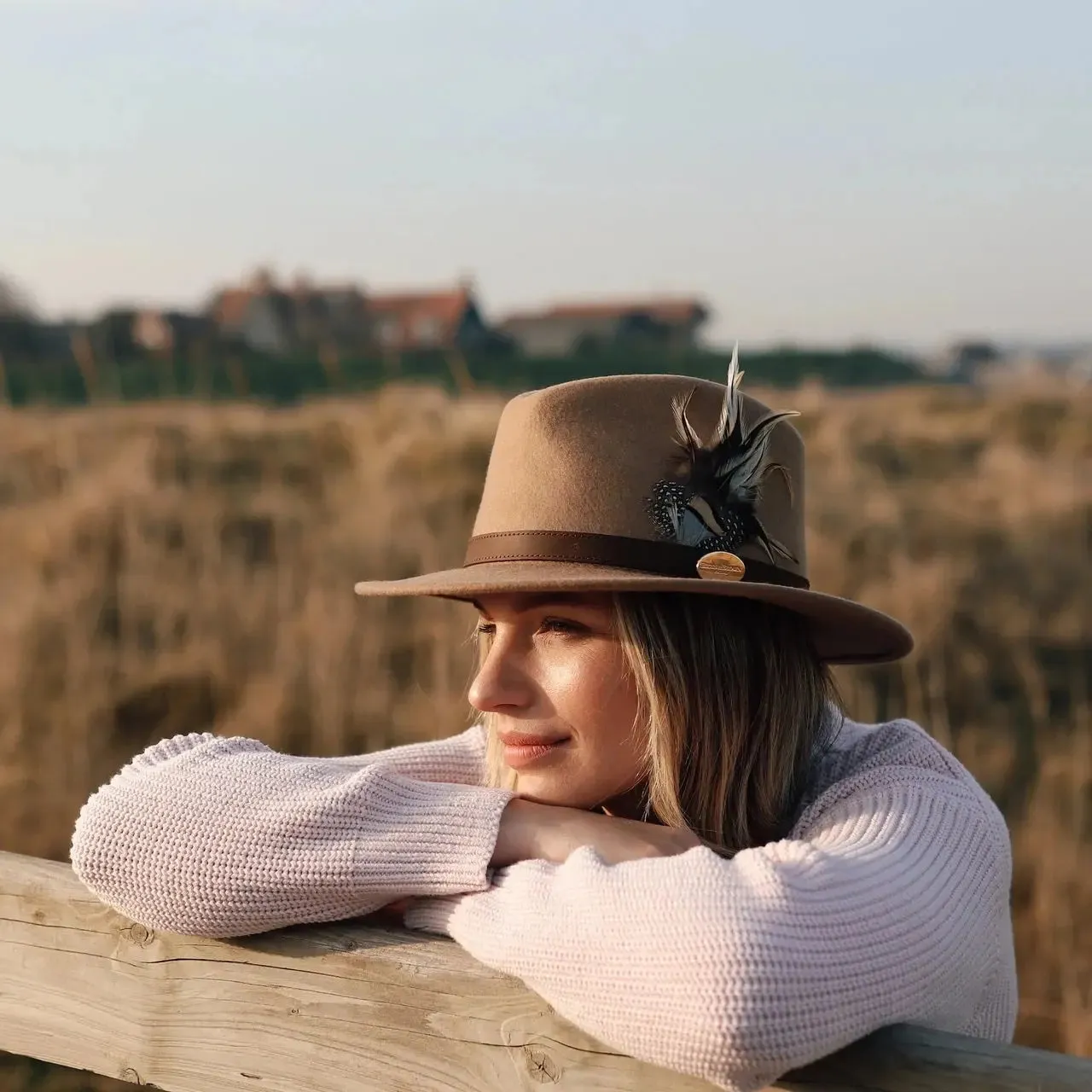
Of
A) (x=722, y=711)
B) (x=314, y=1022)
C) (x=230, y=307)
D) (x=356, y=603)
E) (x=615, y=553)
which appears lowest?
(x=356, y=603)

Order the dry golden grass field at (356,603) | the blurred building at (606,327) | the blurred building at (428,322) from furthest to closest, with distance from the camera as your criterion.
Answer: the blurred building at (606,327)
the blurred building at (428,322)
the dry golden grass field at (356,603)

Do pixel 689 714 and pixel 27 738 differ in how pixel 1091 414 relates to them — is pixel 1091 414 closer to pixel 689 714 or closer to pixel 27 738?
pixel 27 738

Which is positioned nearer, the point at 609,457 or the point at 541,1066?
the point at 541,1066

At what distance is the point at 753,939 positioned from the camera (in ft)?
4.16

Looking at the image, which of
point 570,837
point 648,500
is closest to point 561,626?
point 648,500

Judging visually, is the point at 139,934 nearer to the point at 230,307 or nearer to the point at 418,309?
the point at 230,307

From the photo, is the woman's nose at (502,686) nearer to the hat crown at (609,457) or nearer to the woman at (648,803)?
the woman at (648,803)

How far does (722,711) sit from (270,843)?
67 cm

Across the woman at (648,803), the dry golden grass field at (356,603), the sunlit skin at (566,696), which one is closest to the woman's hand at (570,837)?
the woman at (648,803)

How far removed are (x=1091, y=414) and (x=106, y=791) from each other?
12532 mm

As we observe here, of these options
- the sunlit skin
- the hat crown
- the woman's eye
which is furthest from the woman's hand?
the hat crown

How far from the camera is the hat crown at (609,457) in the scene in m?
1.85

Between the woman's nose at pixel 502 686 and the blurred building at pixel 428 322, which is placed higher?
the blurred building at pixel 428 322

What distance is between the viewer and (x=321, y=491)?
930 cm
